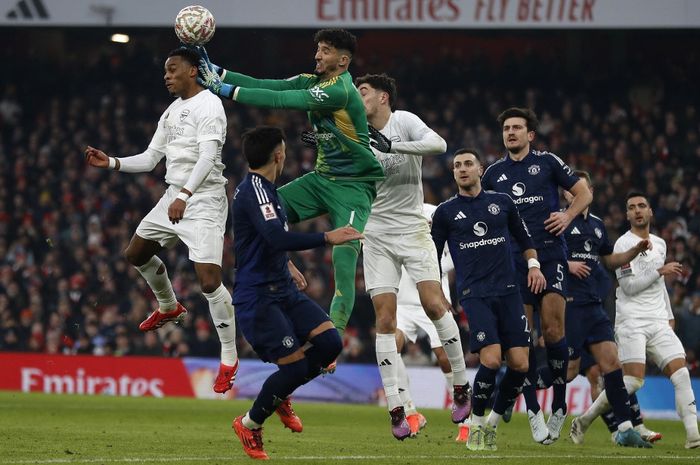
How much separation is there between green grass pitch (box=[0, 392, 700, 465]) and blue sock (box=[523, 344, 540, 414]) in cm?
35

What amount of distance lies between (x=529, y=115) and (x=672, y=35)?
58.6 feet

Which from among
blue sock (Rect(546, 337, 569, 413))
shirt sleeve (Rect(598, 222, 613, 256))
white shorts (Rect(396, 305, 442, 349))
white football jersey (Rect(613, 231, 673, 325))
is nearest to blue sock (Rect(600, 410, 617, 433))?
white football jersey (Rect(613, 231, 673, 325))

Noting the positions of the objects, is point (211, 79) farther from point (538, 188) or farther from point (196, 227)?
point (538, 188)

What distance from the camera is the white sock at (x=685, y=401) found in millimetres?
11633

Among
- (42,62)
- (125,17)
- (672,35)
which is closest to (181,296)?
(125,17)

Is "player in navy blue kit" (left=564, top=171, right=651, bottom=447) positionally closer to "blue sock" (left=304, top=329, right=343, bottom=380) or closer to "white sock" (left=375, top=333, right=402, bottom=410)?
"white sock" (left=375, top=333, right=402, bottom=410)

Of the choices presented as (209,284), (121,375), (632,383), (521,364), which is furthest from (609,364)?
(121,375)

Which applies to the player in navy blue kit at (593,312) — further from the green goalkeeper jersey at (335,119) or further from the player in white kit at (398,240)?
the green goalkeeper jersey at (335,119)

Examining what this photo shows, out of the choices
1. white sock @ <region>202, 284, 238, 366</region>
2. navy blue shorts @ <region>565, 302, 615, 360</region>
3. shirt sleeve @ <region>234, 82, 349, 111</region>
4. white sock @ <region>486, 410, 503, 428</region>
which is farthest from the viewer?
navy blue shorts @ <region>565, 302, 615, 360</region>

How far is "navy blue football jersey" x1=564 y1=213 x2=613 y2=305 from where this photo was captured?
11922 millimetres

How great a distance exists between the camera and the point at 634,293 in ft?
41.3

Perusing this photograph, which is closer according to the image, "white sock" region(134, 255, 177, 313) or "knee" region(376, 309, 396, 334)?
"knee" region(376, 309, 396, 334)

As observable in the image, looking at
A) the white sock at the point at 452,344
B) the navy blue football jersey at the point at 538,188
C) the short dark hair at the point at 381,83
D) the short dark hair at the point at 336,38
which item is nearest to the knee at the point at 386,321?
the white sock at the point at 452,344

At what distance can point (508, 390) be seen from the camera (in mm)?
10008
